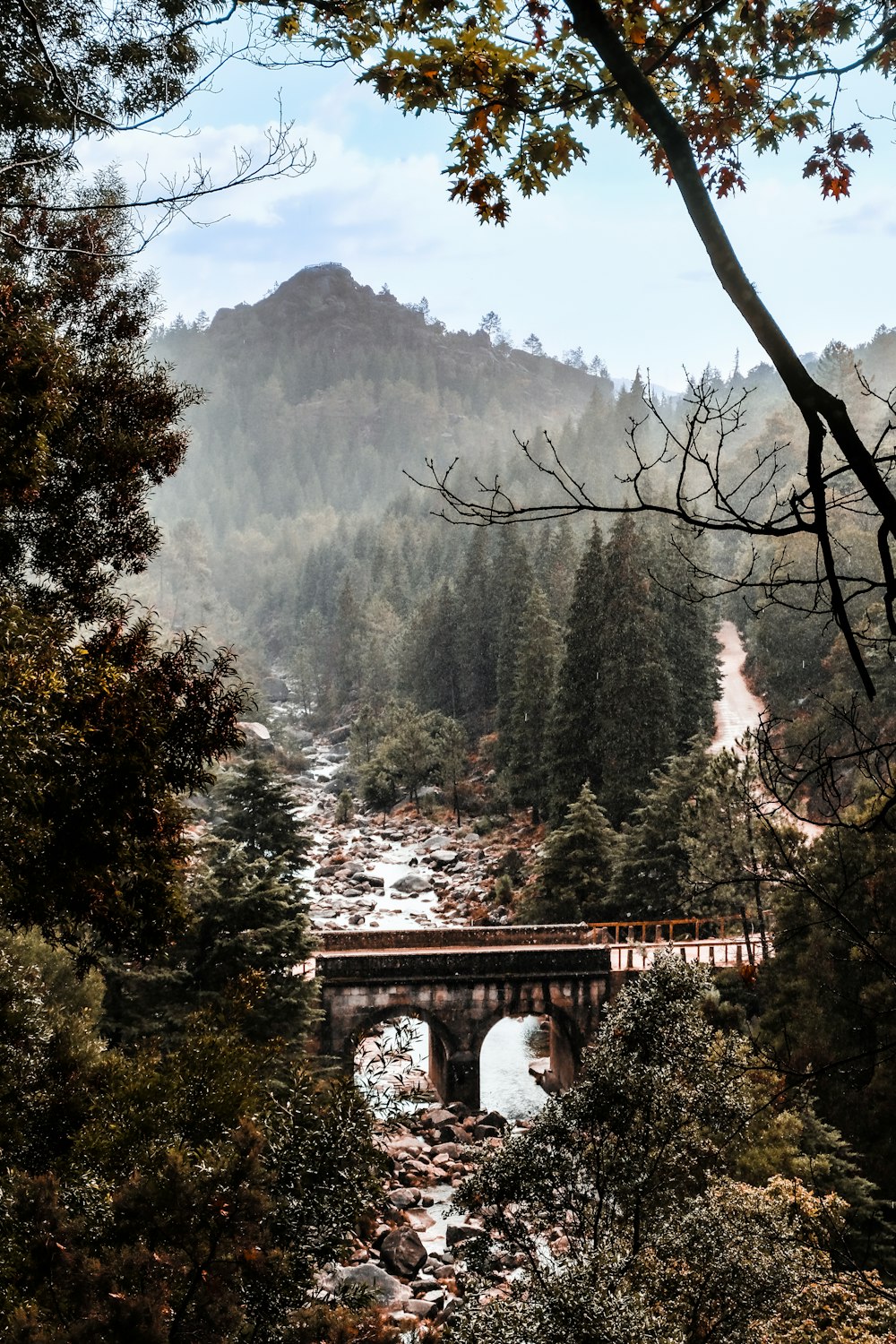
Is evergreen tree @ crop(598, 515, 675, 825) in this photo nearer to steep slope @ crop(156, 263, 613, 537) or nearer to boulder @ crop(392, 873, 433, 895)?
boulder @ crop(392, 873, 433, 895)

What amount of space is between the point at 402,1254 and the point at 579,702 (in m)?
21.4

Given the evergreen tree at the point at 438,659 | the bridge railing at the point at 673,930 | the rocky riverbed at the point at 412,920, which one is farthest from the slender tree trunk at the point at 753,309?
the evergreen tree at the point at 438,659

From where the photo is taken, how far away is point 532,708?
130 ft

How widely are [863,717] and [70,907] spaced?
28.3 metres

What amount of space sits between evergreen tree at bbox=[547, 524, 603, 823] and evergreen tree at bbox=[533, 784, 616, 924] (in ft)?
16.6

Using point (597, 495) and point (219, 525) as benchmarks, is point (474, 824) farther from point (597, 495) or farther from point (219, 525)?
point (219, 525)

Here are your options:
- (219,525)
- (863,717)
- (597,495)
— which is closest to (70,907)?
(863,717)

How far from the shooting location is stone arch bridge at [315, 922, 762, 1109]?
22547 millimetres

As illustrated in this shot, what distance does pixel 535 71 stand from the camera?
3260 mm

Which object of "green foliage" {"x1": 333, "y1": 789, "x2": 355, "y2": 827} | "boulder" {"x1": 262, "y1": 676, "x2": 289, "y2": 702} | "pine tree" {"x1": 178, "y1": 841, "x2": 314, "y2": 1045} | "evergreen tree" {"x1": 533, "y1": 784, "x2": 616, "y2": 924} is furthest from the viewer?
"boulder" {"x1": 262, "y1": 676, "x2": 289, "y2": 702}

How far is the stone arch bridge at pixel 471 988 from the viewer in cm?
2255

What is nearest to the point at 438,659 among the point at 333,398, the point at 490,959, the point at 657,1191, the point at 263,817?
the point at 263,817

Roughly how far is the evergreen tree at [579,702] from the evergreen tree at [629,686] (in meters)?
0.44

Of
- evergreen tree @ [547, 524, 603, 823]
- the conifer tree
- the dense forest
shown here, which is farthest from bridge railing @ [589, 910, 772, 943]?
the conifer tree
